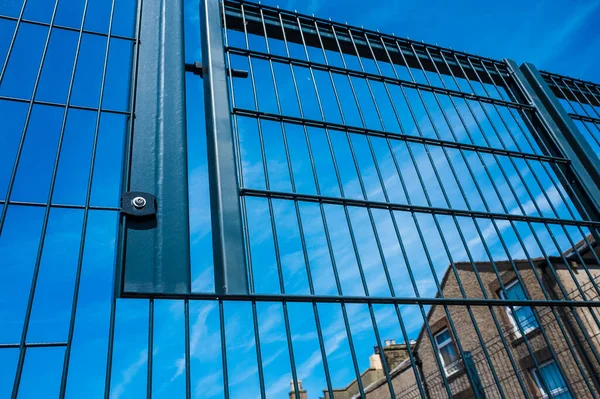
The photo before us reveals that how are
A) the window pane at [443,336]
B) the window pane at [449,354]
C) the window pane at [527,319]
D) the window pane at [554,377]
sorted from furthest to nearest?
1. the window pane at [443,336]
2. the window pane at [449,354]
3. the window pane at [527,319]
4. the window pane at [554,377]

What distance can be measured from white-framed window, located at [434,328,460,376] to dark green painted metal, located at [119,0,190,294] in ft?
52.9

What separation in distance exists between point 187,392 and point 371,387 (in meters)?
20.3

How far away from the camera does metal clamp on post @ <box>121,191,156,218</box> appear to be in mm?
1970

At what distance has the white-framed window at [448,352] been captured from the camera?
658 inches

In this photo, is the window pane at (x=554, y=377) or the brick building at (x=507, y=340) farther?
the window pane at (x=554, y=377)

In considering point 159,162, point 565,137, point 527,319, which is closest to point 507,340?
point 527,319

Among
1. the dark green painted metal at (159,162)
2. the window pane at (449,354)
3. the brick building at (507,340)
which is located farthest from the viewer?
the window pane at (449,354)

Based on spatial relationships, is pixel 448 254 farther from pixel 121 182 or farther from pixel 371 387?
pixel 371 387

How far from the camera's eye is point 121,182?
211cm

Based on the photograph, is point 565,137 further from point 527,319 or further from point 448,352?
point 448,352

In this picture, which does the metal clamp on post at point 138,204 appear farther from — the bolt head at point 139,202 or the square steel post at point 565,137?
the square steel post at point 565,137

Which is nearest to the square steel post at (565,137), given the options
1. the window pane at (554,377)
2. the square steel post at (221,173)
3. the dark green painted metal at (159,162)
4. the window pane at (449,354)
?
the square steel post at (221,173)

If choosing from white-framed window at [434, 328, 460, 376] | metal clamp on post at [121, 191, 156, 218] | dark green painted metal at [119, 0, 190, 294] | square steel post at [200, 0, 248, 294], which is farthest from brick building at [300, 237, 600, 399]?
metal clamp on post at [121, 191, 156, 218]

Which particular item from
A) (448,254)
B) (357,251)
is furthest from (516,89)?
(357,251)
